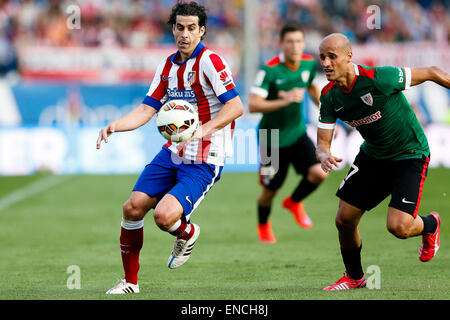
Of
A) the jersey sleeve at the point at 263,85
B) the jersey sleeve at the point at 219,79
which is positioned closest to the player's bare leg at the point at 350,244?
the jersey sleeve at the point at 219,79

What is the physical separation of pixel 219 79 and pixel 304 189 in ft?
13.9

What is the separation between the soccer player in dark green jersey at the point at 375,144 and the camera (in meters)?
6.09

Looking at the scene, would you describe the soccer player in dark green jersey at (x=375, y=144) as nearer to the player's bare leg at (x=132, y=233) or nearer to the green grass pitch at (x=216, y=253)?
the green grass pitch at (x=216, y=253)

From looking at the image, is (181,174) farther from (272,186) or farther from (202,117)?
(272,186)

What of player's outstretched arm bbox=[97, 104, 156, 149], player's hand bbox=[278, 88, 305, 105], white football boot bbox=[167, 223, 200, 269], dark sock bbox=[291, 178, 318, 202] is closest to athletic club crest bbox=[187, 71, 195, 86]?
player's outstretched arm bbox=[97, 104, 156, 149]

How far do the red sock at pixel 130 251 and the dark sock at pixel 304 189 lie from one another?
414 cm

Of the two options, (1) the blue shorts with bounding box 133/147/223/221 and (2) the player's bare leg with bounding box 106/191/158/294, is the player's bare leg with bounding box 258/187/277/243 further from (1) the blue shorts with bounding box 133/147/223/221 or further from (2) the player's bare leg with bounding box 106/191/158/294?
(2) the player's bare leg with bounding box 106/191/158/294

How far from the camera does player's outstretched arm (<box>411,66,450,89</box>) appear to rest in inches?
236

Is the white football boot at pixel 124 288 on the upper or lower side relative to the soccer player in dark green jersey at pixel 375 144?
lower

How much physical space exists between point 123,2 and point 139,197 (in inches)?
699

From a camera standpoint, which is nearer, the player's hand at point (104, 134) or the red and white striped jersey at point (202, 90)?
the player's hand at point (104, 134)

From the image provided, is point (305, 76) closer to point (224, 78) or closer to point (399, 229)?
point (224, 78)
